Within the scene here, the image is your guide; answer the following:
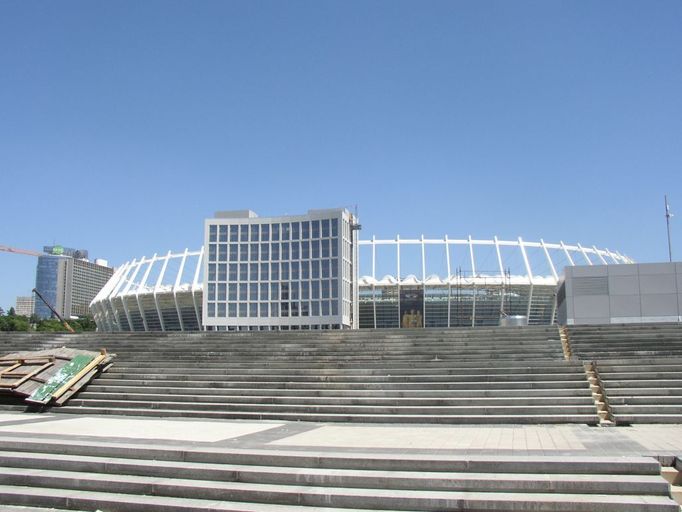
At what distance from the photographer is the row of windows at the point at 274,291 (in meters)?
47.5

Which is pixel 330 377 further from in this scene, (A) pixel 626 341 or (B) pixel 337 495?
(A) pixel 626 341

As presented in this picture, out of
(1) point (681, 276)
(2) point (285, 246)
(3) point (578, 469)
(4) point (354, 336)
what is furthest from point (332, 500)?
(2) point (285, 246)

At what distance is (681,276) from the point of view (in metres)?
24.3

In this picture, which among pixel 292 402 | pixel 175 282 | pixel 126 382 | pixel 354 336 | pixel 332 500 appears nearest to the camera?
pixel 332 500

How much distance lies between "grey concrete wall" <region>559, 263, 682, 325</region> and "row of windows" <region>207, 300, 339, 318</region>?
23857mm

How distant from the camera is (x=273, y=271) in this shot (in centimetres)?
4881

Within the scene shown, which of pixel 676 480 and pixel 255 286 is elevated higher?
pixel 255 286

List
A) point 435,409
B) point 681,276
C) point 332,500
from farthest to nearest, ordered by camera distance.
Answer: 1. point 681,276
2. point 435,409
3. point 332,500

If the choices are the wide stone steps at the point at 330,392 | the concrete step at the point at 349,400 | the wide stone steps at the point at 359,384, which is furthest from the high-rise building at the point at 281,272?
the concrete step at the point at 349,400

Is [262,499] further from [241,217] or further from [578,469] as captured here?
[241,217]

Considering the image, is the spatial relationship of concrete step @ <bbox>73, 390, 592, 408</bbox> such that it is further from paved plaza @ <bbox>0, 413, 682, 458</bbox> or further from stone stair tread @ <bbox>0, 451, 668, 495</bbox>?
stone stair tread @ <bbox>0, 451, 668, 495</bbox>

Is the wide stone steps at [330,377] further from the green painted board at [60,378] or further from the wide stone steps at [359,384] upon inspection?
the green painted board at [60,378]

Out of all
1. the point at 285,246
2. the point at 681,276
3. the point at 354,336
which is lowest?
the point at 354,336

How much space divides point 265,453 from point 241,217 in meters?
43.5
